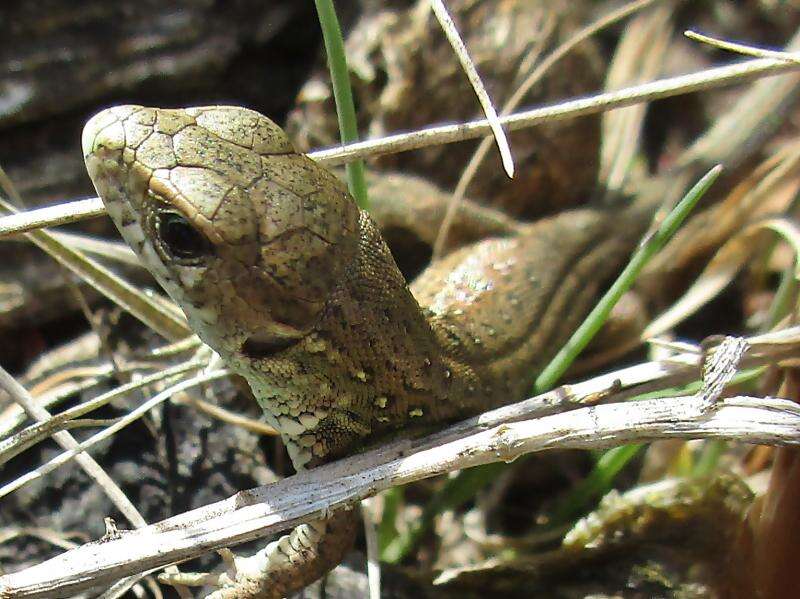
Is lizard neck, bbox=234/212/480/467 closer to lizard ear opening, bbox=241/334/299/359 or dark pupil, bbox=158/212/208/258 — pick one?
lizard ear opening, bbox=241/334/299/359

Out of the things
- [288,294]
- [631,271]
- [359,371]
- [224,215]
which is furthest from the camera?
[631,271]

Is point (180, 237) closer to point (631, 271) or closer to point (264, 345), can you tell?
point (264, 345)

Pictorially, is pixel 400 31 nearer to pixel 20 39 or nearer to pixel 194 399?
pixel 20 39

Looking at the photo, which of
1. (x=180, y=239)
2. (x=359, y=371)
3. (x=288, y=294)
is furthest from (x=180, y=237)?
(x=359, y=371)

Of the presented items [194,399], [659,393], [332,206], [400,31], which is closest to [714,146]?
[400,31]

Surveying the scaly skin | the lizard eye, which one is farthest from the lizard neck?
the lizard eye

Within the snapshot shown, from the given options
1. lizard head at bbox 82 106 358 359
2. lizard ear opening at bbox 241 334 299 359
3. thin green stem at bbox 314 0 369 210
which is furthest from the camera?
thin green stem at bbox 314 0 369 210

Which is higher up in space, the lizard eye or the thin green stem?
the thin green stem
